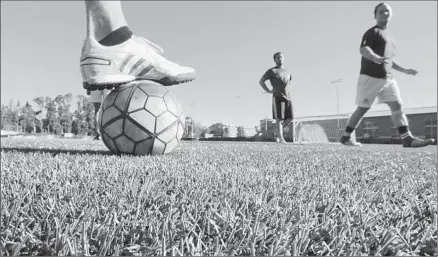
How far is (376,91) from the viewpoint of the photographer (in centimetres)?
Answer: 385

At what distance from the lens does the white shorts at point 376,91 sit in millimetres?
3824

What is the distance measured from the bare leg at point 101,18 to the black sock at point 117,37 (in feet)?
0.16

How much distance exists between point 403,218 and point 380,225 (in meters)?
0.14

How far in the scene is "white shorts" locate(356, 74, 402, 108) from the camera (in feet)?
12.5

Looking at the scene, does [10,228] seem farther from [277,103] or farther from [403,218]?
[277,103]

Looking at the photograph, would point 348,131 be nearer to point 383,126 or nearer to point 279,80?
point 279,80

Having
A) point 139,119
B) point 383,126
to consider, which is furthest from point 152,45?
point 383,126

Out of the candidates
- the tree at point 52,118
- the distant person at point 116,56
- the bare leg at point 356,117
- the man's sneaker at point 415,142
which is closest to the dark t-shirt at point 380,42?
the bare leg at point 356,117

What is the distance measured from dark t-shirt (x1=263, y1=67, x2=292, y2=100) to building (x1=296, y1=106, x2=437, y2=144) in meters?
2.08

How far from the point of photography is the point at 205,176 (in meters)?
1.79

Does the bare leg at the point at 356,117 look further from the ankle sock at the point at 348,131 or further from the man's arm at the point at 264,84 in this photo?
the man's arm at the point at 264,84

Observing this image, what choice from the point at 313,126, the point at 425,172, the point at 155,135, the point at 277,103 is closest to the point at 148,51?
the point at 155,135

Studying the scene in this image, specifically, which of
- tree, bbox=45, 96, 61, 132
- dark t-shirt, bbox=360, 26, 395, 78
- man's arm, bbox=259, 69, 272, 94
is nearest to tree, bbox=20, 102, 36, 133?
tree, bbox=45, 96, 61, 132

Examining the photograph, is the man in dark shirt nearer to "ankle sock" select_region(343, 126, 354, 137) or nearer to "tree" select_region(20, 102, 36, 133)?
"ankle sock" select_region(343, 126, 354, 137)
